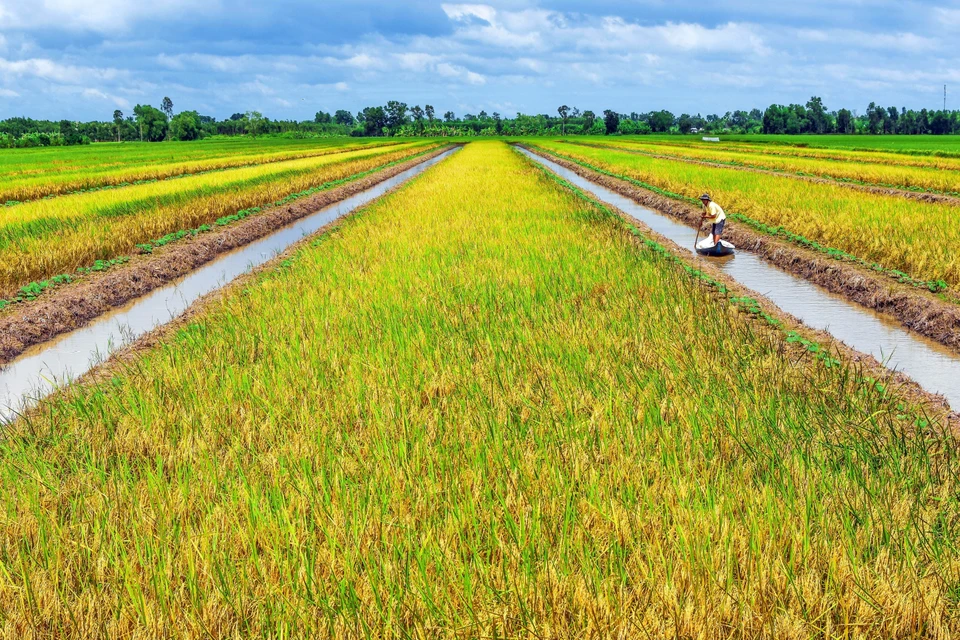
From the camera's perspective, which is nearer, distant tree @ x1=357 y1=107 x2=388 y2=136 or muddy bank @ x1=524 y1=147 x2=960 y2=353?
muddy bank @ x1=524 y1=147 x2=960 y2=353

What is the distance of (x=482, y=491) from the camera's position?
289 cm

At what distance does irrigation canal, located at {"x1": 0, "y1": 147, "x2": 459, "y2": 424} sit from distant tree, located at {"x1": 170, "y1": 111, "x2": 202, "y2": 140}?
12144 centimetres

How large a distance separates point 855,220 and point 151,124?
13731 centimetres

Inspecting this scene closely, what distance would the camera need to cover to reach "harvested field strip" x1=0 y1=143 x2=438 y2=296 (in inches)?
374

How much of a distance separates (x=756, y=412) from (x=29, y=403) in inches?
195

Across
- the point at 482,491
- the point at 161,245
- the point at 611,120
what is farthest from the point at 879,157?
the point at 611,120

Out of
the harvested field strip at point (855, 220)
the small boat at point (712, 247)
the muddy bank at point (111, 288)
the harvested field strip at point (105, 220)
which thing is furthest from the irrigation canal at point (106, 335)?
the harvested field strip at point (855, 220)

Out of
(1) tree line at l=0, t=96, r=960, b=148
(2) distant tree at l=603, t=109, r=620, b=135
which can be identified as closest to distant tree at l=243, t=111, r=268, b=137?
(1) tree line at l=0, t=96, r=960, b=148

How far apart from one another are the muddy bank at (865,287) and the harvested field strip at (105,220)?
10292 millimetres

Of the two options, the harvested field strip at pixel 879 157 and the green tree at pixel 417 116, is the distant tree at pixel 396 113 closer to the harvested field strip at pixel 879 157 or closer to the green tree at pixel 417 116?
the green tree at pixel 417 116

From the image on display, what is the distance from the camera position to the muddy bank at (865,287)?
6719 millimetres

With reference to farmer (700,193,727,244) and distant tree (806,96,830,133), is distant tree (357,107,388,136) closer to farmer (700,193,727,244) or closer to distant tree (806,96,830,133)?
distant tree (806,96,830,133)

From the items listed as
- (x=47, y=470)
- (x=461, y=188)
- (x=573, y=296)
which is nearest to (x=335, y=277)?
(x=573, y=296)

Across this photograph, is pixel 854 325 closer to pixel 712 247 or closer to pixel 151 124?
pixel 712 247
